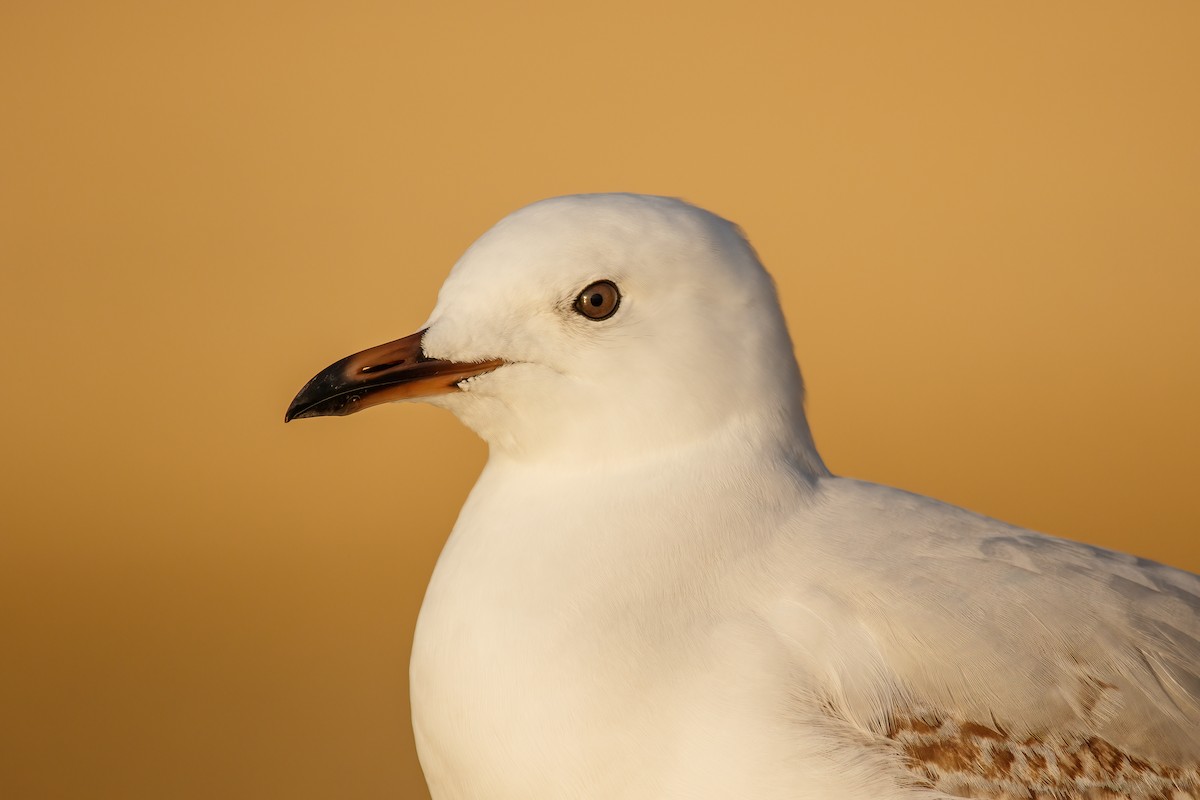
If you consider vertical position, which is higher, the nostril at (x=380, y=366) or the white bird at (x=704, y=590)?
the nostril at (x=380, y=366)

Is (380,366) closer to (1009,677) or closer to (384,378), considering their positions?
(384,378)

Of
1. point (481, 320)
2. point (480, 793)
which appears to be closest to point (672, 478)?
point (481, 320)

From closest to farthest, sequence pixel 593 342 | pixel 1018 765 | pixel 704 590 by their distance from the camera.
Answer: pixel 1018 765 < pixel 704 590 < pixel 593 342

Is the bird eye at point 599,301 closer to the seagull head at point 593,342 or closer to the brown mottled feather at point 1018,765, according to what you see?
the seagull head at point 593,342

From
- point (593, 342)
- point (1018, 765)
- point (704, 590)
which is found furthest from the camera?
point (593, 342)

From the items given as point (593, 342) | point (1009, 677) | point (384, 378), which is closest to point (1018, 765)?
point (1009, 677)

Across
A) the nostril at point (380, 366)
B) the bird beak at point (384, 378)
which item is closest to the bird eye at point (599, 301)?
the bird beak at point (384, 378)

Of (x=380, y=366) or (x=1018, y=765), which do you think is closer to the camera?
(x=1018, y=765)
